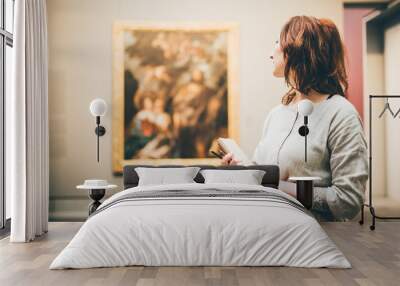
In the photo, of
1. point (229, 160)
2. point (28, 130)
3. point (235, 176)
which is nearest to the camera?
point (28, 130)

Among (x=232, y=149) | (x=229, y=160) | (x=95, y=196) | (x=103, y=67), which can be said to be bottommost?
(x=95, y=196)

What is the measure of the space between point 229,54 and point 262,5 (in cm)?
76

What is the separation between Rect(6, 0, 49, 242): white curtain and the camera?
18.1 ft

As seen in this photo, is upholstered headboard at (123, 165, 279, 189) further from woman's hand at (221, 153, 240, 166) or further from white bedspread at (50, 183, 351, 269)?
white bedspread at (50, 183, 351, 269)

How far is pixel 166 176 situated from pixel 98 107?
1259mm

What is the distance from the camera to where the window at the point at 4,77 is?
625 centimetres

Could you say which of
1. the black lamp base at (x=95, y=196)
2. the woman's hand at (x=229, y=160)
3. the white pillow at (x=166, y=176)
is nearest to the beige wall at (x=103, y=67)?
the woman's hand at (x=229, y=160)

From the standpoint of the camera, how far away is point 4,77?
637 centimetres

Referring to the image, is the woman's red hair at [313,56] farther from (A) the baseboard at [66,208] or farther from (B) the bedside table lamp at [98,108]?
(A) the baseboard at [66,208]

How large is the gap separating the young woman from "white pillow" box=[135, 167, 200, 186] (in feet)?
2.77

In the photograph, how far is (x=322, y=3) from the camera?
710 cm

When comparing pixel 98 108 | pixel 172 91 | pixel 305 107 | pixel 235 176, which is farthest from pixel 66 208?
pixel 305 107

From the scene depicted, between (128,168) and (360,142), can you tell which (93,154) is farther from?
(360,142)

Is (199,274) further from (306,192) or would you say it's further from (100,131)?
(100,131)
